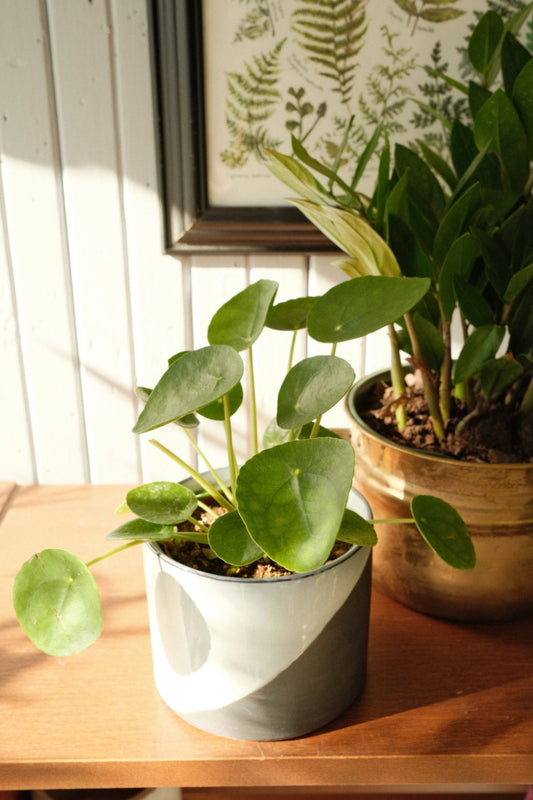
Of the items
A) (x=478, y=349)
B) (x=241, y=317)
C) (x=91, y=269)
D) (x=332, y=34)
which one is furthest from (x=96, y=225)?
(x=478, y=349)

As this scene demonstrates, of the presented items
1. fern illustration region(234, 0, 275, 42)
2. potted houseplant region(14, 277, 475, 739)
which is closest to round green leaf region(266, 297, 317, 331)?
potted houseplant region(14, 277, 475, 739)

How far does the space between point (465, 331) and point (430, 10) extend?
41cm

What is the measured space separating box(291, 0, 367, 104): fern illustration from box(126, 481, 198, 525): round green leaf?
579 millimetres

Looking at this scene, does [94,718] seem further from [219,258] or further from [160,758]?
[219,258]

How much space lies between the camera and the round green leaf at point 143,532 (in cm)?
60

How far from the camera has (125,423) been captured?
1.18 meters

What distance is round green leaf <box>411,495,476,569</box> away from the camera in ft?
1.95

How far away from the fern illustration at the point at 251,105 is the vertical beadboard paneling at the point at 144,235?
4.1 inches

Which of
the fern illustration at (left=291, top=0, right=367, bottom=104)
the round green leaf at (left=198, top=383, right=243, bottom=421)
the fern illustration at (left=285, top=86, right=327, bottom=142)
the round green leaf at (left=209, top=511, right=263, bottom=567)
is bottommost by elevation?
the round green leaf at (left=209, top=511, right=263, bottom=567)

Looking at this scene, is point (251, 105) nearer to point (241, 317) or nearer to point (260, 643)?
point (241, 317)

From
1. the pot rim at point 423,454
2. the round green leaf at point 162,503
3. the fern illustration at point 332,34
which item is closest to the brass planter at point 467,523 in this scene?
the pot rim at point 423,454

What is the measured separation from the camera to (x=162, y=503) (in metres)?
0.63

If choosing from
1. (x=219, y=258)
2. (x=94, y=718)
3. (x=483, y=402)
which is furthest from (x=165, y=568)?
(x=219, y=258)

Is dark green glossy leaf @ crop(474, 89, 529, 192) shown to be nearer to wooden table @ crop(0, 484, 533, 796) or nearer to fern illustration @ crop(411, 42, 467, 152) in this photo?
fern illustration @ crop(411, 42, 467, 152)
